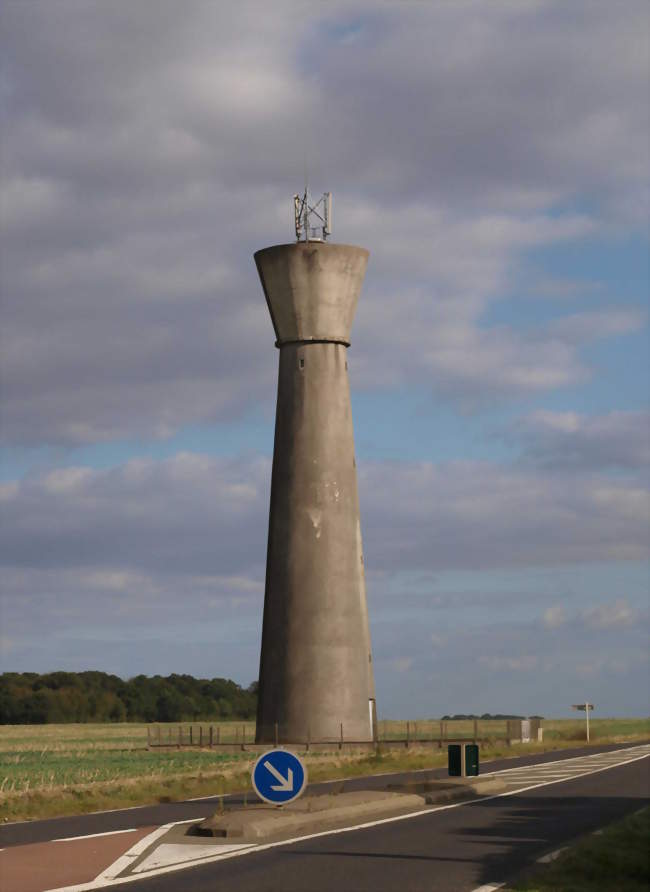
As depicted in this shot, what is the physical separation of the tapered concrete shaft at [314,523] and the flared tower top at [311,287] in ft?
0.13

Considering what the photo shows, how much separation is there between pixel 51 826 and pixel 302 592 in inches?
1231

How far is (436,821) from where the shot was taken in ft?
85.5

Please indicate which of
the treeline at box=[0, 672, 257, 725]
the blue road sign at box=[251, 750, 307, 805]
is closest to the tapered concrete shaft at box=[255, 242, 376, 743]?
the blue road sign at box=[251, 750, 307, 805]

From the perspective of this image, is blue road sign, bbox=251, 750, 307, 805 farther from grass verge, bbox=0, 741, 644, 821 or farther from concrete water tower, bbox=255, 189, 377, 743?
concrete water tower, bbox=255, 189, 377, 743

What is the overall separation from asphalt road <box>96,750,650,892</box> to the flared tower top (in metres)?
31.0

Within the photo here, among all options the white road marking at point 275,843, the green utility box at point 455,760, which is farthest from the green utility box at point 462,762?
the white road marking at point 275,843

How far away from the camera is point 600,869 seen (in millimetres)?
17797

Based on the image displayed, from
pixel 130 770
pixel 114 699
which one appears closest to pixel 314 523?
pixel 130 770

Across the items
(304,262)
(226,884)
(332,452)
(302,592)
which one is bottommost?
(226,884)

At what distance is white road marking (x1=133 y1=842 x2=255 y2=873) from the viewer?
63.2 feet

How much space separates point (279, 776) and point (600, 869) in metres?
5.41

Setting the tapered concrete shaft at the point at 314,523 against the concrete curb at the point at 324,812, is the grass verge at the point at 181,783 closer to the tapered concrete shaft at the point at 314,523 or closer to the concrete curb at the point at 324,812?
the tapered concrete shaft at the point at 314,523

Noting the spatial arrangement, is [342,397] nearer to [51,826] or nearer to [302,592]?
[302,592]

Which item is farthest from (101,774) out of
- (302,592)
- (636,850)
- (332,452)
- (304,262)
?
(636,850)
